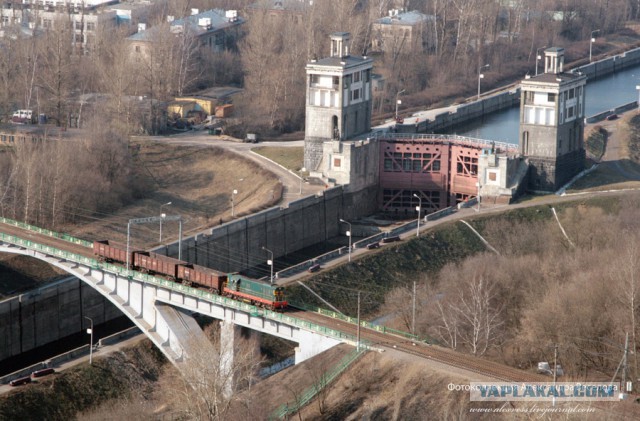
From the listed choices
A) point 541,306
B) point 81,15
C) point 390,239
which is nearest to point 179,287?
point 541,306

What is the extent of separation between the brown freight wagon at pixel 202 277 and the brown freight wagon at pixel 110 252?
16.4 feet

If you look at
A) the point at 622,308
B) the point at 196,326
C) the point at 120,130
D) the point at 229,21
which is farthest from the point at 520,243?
the point at 229,21

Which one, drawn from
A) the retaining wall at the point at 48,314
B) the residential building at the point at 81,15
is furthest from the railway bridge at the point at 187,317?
the residential building at the point at 81,15

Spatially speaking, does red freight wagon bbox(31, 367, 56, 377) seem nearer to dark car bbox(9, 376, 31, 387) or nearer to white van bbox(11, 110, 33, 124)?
dark car bbox(9, 376, 31, 387)

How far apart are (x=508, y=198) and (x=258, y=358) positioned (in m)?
39.0

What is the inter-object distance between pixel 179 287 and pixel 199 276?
56.5 inches

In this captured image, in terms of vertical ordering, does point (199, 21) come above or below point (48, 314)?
above

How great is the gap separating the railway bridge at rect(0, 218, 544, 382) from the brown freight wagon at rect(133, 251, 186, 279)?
2.61ft

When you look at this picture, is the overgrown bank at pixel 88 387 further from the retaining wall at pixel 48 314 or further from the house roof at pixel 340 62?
the house roof at pixel 340 62

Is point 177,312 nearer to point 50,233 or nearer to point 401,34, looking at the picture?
point 50,233

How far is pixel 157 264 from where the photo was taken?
93.9 metres

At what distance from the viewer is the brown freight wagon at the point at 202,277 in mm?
90125

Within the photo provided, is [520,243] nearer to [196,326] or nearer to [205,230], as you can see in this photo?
[205,230]

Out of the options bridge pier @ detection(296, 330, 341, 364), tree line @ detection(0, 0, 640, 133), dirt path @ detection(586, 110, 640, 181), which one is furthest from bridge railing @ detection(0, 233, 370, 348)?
dirt path @ detection(586, 110, 640, 181)
